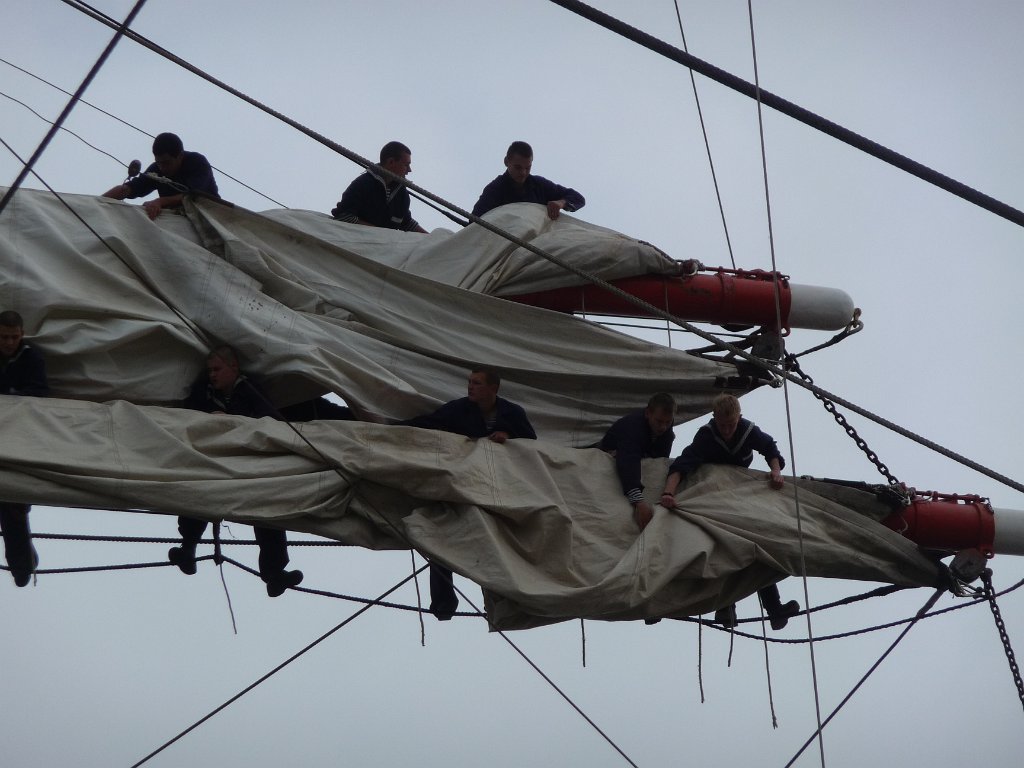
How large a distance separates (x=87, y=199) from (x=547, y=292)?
2182 mm

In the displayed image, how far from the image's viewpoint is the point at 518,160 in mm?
7926

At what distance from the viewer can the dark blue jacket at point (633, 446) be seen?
22.8 ft

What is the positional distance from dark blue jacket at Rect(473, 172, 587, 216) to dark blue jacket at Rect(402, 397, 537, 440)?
1298 mm

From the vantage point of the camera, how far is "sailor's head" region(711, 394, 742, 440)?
698cm

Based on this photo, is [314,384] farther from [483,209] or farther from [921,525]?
[921,525]

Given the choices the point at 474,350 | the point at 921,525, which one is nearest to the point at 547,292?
the point at 474,350

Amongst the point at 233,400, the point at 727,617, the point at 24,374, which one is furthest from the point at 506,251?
the point at 24,374

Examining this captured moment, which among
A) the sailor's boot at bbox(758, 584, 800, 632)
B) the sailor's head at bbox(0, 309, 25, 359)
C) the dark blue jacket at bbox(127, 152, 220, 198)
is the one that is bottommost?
the sailor's head at bbox(0, 309, 25, 359)

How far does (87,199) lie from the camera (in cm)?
716

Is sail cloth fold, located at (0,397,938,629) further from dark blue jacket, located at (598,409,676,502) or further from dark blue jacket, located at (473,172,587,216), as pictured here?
dark blue jacket, located at (473,172,587,216)

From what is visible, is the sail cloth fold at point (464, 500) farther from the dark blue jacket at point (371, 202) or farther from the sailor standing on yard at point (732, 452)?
the dark blue jacket at point (371, 202)

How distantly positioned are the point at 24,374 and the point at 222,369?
0.82 m

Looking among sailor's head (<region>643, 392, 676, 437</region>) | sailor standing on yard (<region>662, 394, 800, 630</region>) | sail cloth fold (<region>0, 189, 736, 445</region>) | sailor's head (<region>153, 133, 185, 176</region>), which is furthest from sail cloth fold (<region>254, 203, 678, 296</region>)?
sailor standing on yard (<region>662, 394, 800, 630</region>)

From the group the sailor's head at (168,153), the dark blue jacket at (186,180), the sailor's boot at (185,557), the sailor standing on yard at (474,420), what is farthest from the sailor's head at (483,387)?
the sailor's head at (168,153)
